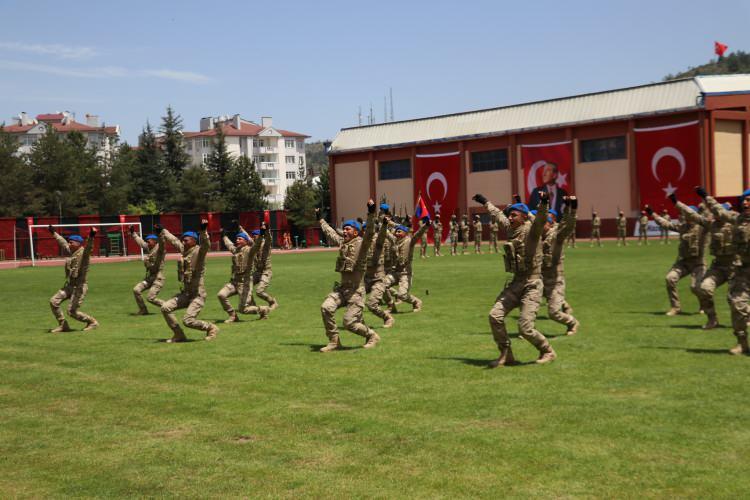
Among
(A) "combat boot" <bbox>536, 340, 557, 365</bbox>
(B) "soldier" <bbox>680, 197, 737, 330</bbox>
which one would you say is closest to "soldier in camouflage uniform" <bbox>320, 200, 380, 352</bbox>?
(A) "combat boot" <bbox>536, 340, 557, 365</bbox>

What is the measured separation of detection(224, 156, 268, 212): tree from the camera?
91938 mm

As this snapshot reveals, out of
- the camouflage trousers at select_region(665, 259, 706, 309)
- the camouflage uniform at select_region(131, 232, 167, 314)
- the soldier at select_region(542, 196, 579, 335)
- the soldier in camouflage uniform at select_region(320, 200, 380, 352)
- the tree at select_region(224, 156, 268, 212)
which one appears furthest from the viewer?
the tree at select_region(224, 156, 268, 212)

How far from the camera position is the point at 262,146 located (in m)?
150

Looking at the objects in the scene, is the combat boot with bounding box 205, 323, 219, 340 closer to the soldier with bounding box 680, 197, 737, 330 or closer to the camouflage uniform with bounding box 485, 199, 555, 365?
the camouflage uniform with bounding box 485, 199, 555, 365

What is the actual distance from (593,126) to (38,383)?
53.9m

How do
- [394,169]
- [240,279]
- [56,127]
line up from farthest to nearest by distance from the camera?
[56,127] → [394,169] → [240,279]

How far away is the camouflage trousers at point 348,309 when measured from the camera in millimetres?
13773

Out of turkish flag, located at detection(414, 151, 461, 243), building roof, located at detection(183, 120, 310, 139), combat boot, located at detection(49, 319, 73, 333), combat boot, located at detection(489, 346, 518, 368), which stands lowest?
combat boot, located at detection(49, 319, 73, 333)

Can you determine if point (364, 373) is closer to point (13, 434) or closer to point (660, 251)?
point (13, 434)

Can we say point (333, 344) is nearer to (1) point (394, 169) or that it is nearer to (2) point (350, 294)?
(2) point (350, 294)

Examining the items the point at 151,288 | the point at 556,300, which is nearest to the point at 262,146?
the point at 151,288

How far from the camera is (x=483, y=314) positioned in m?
18.5

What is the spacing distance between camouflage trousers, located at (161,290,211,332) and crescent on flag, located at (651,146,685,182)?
153 ft

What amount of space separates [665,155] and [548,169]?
9.33 metres
